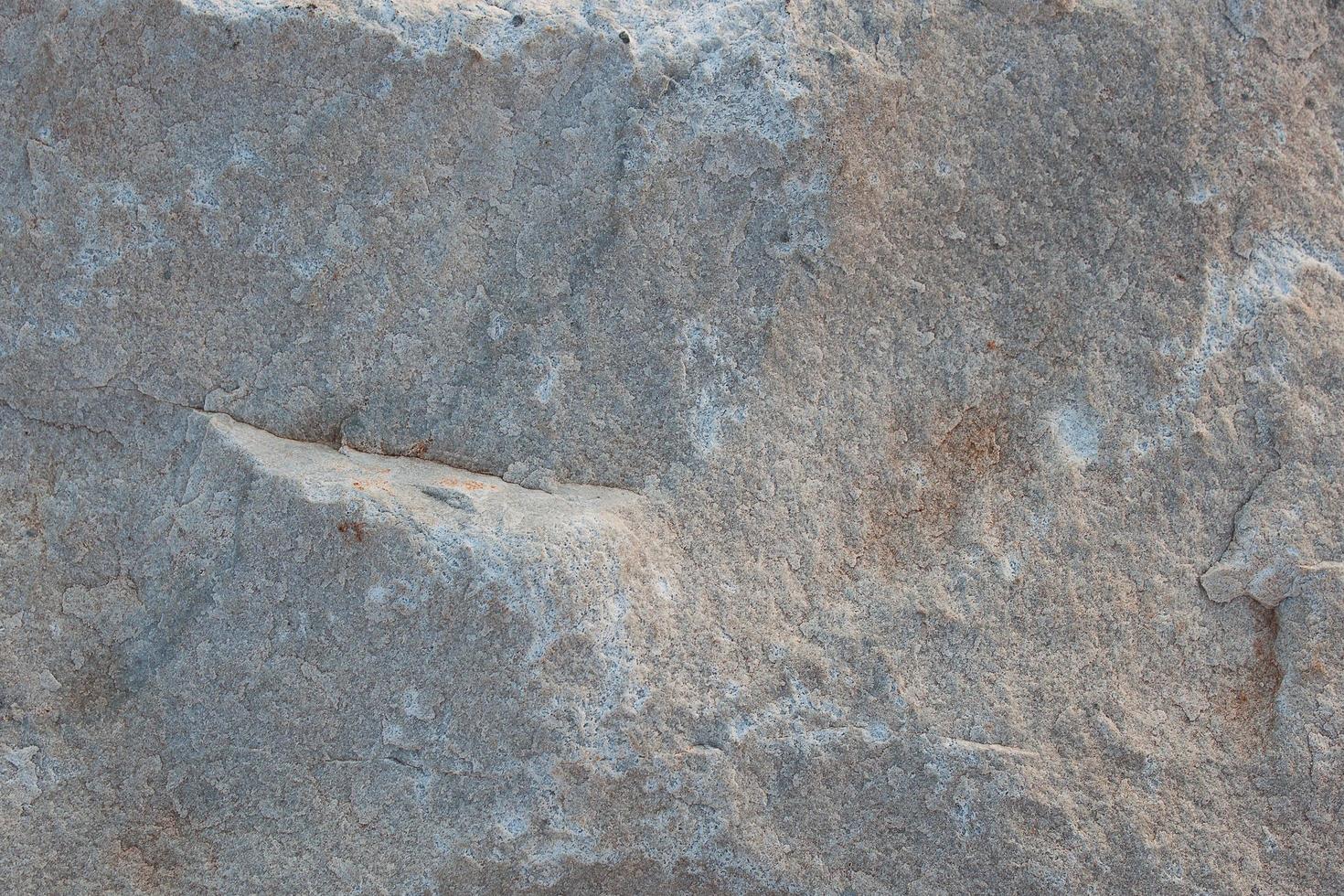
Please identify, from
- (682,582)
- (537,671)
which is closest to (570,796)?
(537,671)

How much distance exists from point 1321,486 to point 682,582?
→ 29.5 inches

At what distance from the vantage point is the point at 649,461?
1296mm

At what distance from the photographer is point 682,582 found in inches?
49.9

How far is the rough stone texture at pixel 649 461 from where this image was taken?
1.23 m

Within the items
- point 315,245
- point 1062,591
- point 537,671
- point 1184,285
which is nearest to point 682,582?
point 537,671

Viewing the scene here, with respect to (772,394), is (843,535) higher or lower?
lower

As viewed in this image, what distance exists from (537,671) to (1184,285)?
863 millimetres

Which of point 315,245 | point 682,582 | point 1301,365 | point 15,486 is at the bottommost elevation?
point 15,486

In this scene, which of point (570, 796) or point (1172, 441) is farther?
point (1172, 441)

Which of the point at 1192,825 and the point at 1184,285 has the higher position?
the point at 1184,285

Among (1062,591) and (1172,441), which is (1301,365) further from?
(1062,591)

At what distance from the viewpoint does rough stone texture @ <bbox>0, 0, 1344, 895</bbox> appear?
1231mm

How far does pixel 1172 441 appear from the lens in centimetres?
134

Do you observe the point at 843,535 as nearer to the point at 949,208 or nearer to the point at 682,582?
the point at 682,582
